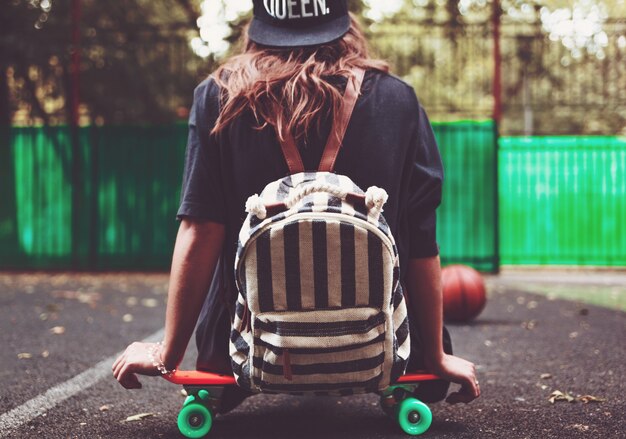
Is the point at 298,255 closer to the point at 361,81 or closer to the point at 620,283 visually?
the point at 361,81

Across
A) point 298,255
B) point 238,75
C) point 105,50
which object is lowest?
point 298,255

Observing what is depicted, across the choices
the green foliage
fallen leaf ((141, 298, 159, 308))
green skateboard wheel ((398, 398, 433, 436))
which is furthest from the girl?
the green foliage

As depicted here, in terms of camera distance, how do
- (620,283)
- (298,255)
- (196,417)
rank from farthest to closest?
(620,283)
(196,417)
(298,255)

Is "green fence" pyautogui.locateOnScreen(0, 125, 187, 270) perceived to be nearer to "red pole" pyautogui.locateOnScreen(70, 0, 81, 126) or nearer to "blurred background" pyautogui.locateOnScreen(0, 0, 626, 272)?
"blurred background" pyautogui.locateOnScreen(0, 0, 626, 272)

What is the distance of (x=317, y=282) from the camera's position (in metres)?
2.16

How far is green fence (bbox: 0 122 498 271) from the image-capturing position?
10547 mm

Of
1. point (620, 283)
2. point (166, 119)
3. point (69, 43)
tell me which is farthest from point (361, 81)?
point (166, 119)

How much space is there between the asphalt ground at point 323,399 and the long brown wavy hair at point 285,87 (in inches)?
44.9

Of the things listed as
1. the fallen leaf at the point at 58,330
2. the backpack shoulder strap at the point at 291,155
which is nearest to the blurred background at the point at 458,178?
the fallen leaf at the point at 58,330

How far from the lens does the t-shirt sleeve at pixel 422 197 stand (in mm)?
2557

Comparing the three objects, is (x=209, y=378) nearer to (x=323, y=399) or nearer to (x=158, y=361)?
(x=158, y=361)

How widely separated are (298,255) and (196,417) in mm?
861

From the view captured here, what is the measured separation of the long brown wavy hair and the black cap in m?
0.04

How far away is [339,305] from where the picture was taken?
2174 millimetres
